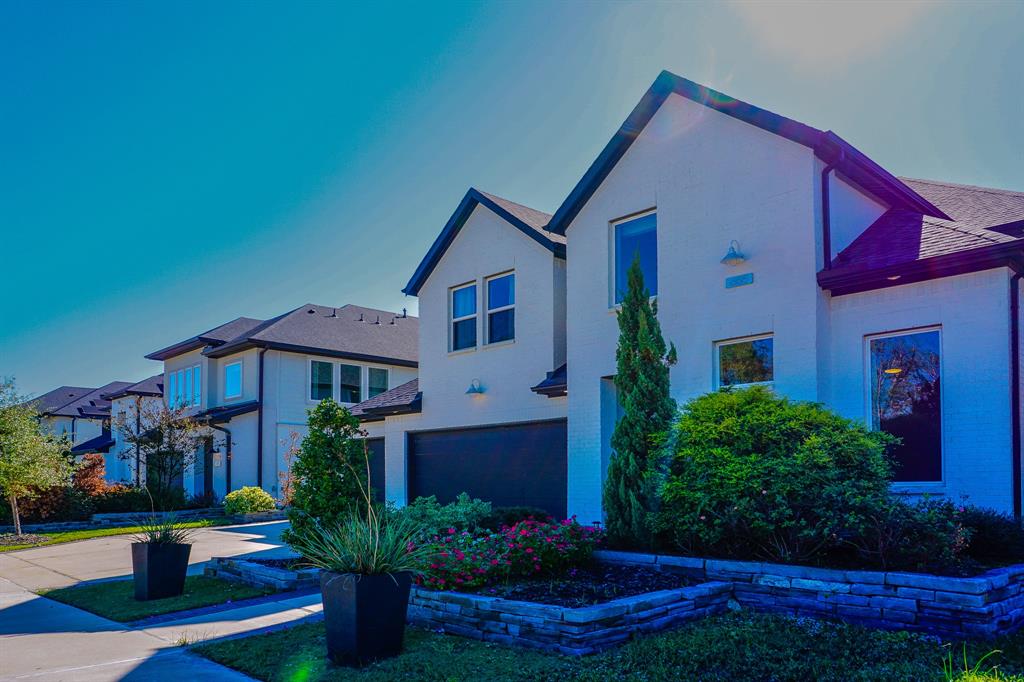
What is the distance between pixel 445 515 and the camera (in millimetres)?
11734

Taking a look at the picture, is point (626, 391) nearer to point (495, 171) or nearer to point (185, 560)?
point (185, 560)

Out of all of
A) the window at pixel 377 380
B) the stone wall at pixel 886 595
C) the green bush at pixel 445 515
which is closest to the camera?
the stone wall at pixel 886 595

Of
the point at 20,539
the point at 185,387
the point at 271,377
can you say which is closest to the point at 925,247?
the point at 20,539

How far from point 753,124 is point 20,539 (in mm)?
18142

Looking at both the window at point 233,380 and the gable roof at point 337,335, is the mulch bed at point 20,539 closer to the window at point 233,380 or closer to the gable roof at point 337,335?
the gable roof at point 337,335

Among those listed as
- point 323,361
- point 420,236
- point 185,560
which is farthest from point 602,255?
point 323,361

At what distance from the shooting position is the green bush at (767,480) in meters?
7.64

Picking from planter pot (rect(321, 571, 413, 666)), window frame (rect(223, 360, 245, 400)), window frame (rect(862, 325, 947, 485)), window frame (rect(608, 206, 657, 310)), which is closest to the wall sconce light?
window frame (rect(608, 206, 657, 310))

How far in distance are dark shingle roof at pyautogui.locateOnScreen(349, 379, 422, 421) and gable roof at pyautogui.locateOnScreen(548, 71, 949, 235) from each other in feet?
17.6

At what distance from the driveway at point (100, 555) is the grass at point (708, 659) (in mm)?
6745

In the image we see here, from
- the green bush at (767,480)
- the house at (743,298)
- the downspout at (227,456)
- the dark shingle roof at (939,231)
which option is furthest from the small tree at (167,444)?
the dark shingle roof at (939,231)

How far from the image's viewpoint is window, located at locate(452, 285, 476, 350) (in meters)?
16.3

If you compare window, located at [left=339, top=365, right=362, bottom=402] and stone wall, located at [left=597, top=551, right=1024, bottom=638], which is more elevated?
window, located at [left=339, top=365, right=362, bottom=402]

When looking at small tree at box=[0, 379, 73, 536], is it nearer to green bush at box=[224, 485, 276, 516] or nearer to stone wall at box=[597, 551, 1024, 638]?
green bush at box=[224, 485, 276, 516]
